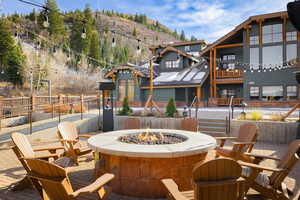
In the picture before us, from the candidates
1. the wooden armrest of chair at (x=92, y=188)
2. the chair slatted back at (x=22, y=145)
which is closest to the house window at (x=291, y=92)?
the wooden armrest of chair at (x=92, y=188)

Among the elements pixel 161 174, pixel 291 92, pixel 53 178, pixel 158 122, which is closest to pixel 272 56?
pixel 291 92

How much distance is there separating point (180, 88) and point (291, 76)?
879cm

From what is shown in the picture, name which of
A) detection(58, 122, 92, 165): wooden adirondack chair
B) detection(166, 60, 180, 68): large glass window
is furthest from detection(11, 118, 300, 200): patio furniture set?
detection(166, 60, 180, 68): large glass window

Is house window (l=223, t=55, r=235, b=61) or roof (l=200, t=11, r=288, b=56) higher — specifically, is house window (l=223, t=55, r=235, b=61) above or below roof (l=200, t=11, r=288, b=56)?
below

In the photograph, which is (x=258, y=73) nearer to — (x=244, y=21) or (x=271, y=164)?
(x=244, y=21)

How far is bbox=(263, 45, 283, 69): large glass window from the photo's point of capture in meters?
17.0

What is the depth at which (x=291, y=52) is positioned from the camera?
16.7 m

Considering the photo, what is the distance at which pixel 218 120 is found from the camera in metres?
9.77

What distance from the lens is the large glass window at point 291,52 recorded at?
54.3 ft

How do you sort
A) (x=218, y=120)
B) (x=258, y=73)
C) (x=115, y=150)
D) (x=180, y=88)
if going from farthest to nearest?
(x=180, y=88)
(x=258, y=73)
(x=218, y=120)
(x=115, y=150)

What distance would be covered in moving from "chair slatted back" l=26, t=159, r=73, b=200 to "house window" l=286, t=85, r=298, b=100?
18.1 metres

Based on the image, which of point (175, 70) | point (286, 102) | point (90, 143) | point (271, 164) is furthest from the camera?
point (175, 70)

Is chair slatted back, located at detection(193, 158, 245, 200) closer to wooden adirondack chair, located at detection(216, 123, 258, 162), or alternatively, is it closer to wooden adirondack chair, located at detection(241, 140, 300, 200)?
wooden adirondack chair, located at detection(241, 140, 300, 200)

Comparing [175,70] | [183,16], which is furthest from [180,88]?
[183,16]
